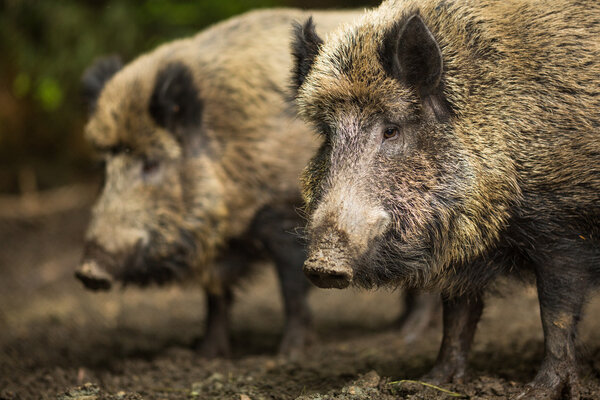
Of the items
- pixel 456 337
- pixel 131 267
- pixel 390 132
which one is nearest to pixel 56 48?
pixel 131 267

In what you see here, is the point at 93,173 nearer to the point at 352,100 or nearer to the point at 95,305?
the point at 95,305

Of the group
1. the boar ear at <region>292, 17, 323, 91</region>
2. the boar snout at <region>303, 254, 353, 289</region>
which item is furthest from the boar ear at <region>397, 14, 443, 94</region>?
the boar snout at <region>303, 254, 353, 289</region>

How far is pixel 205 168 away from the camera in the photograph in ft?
18.0

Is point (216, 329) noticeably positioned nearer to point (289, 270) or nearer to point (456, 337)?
point (289, 270)

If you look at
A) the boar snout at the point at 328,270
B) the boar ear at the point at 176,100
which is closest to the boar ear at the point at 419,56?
the boar snout at the point at 328,270

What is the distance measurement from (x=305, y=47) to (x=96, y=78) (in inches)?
106

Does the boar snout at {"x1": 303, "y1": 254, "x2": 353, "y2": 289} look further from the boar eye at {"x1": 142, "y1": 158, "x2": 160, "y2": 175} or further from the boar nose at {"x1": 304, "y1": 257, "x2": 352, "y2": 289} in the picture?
the boar eye at {"x1": 142, "y1": 158, "x2": 160, "y2": 175}

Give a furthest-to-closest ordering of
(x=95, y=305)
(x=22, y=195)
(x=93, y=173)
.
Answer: (x=93, y=173) → (x=22, y=195) → (x=95, y=305)

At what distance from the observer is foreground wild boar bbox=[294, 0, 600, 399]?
3361 millimetres

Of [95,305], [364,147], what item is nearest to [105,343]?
[95,305]

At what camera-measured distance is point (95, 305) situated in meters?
8.10

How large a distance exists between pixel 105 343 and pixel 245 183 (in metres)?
2.12

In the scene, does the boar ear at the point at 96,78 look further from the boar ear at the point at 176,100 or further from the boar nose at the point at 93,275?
the boar nose at the point at 93,275

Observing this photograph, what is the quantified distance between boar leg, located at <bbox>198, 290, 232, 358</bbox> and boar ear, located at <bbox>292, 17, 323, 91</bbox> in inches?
104
